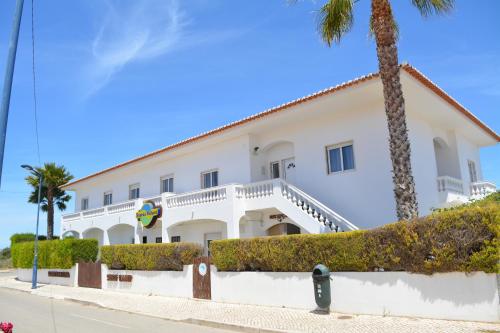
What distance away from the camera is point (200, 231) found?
21688 mm

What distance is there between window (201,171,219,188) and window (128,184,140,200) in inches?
273

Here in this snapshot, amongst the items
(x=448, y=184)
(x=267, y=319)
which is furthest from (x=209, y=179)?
(x=267, y=319)

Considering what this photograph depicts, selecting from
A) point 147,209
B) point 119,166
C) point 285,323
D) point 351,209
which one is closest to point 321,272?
point 285,323

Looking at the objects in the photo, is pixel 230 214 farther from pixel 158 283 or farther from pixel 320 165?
pixel 320 165

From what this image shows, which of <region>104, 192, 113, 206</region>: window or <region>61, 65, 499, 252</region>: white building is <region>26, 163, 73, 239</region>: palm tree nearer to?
<region>104, 192, 113, 206</region>: window

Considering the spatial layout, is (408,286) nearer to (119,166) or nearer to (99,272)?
(99,272)

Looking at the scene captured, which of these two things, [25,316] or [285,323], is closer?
[285,323]

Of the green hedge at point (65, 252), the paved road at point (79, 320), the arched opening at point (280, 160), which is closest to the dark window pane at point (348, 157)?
the arched opening at point (280, 160)

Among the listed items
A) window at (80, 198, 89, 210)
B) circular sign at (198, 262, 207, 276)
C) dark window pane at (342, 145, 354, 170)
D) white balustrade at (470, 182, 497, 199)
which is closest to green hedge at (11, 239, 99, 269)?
window at (80, 198, 89, 210)

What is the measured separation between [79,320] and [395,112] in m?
10.8

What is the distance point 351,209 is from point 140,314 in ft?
28.1

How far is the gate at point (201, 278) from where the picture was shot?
14992mm

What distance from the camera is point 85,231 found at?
28922 millimetres

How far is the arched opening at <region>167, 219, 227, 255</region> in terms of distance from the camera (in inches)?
820
